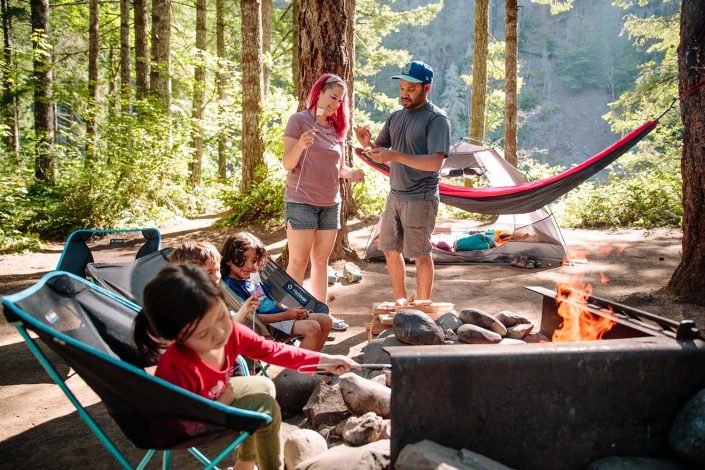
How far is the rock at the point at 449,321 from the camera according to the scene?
288cm

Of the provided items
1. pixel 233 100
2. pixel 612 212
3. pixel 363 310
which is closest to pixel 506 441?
pixel 363 310

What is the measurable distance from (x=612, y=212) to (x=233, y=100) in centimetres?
854

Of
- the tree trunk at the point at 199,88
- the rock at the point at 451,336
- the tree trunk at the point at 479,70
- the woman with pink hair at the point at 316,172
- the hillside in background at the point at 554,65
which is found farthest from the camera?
the hillside in background at the point at 554,65

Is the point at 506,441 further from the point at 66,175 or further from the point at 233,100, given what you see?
the point at 233,100

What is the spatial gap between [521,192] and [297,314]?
321cm

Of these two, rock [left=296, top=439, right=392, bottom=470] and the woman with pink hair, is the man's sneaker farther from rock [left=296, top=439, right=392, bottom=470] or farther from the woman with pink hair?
rock [left=296, top=439, right=392, bottom=470]

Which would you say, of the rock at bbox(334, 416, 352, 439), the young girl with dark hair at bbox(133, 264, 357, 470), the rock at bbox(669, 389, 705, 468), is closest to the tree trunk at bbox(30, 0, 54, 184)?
the rock at bbox(334, 416, 352, 439)

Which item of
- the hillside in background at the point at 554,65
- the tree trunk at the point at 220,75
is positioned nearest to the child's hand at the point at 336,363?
the tree trunk at the point at 220,75

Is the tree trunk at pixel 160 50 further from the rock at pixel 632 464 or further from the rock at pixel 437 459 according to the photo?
the rock at pixel 632 464

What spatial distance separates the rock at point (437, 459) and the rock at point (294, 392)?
955 millimetres

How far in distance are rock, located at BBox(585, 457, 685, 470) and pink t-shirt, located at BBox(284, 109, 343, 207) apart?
1943mm

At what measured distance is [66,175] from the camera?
841 cm

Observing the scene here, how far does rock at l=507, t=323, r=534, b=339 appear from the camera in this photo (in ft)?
9.59

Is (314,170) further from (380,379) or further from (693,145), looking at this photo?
(693,145)
